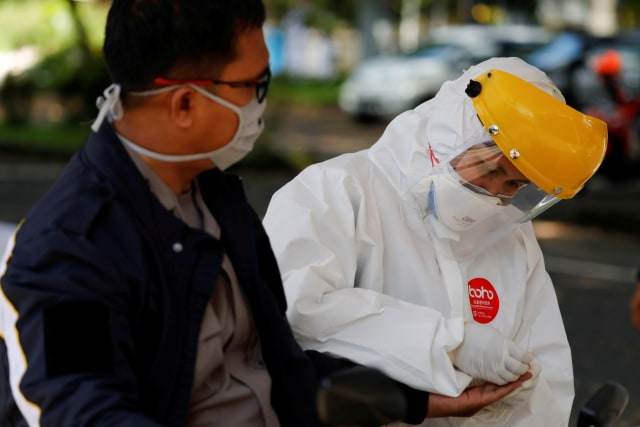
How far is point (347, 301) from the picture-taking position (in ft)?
8.29

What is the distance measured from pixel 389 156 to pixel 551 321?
591mm

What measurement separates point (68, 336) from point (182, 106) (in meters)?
0.47

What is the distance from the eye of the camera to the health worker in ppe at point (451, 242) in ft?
8.21

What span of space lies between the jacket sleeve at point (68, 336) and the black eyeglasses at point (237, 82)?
0.32 m

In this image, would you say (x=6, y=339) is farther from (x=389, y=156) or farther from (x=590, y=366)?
(x=590, y=366)

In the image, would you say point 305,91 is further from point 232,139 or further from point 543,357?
point 232,139

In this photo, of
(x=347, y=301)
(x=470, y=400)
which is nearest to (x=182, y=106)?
(x=347, y=301)

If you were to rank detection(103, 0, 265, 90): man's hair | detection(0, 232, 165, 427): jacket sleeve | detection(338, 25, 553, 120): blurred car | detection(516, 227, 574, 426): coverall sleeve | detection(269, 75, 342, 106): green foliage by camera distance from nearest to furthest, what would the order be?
detection(0, 232, 165, 427): jacket sleeve, detection(103, 0, 265, 90): man's hair, detection(516, 227, 574, 426): coverall sleeve, detection(269, 75, 342, 106): green foliage, detection(338, 25, 553, 120): blurred car

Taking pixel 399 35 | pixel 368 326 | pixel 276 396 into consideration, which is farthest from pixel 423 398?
pixel 399 35

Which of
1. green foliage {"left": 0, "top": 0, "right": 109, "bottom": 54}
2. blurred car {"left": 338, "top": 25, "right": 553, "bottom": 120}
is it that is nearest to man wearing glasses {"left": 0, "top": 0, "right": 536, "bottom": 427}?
blurred car {"left": 338, "top": 25, "right": 553, "bottom": 120}

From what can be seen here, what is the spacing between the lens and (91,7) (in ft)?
85.5

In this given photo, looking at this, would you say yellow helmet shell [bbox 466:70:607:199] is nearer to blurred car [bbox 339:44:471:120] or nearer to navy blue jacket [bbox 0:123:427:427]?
navy blue jacket [bbox 0:123:427:427]

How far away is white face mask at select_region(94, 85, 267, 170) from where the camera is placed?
2.01 metres

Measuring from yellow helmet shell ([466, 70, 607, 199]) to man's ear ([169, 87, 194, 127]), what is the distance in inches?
33.3
